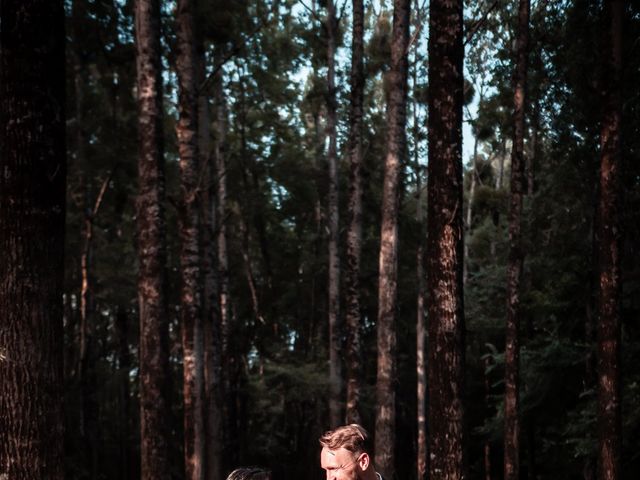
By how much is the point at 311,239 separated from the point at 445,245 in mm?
30432

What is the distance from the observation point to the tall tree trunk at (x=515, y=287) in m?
17.5

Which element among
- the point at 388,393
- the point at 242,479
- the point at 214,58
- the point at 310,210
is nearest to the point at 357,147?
the point at 388,393

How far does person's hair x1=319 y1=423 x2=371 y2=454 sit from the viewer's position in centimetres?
369

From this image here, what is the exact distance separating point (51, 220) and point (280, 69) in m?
28.0

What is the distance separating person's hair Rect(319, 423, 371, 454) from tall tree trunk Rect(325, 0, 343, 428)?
16.6 m

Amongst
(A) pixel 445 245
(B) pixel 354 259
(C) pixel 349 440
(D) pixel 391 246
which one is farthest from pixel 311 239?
(C) pixel 349 440

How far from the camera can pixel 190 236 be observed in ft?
42.3

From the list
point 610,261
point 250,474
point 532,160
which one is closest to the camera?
point 250,474

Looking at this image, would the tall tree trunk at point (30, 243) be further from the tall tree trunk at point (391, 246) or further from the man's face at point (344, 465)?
the tall tree trunk at point (391, 246)

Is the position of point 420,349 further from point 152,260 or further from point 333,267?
point 152,260

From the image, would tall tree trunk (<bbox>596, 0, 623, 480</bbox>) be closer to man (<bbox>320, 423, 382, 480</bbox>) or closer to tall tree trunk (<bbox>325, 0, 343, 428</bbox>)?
man (<bbox>320, 423, 382, 480</bbox>)

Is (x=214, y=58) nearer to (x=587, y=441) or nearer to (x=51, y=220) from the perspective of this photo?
(x=587, y=441)

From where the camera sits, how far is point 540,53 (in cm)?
2177

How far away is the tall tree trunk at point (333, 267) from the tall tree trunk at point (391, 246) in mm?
5275
